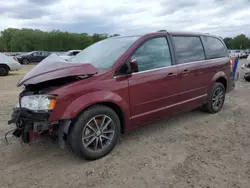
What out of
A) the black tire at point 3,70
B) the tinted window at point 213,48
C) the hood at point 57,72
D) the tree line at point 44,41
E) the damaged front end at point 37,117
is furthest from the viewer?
the tree line at point 44,41

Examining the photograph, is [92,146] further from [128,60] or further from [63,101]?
[128,60]

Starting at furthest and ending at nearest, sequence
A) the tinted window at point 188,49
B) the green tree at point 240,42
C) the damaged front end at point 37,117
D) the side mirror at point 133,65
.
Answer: the green tree at point 240,42, the tinted window at point 188,49, the side mirror at point 133,65, the damaged front end at point 37,117

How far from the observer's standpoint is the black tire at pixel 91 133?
9.56 feet

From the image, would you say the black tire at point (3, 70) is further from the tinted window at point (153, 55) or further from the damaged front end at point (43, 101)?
the tinted window at point (153, 55)

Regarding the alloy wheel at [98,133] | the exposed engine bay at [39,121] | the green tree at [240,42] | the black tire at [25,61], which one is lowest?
the alloy wheel at [98,133]

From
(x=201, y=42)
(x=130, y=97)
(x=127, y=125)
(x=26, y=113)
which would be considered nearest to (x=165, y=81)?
(x=130, y=97)

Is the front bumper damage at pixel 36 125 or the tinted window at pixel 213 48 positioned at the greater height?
the tinted window at pixel 213 48

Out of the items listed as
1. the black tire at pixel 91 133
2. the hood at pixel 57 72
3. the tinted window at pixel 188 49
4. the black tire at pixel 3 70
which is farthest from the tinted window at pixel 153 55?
the black tire at pixel 3 70

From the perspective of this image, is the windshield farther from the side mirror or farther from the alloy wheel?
the alloy wheel

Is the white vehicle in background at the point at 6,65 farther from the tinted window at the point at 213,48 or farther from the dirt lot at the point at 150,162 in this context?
the tinted window at the point at 213,48

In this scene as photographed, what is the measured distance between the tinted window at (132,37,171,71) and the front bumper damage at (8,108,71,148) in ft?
4.82

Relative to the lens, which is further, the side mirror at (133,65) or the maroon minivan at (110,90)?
the side mirror at (133,65)

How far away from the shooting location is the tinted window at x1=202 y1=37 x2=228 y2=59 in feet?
15.8

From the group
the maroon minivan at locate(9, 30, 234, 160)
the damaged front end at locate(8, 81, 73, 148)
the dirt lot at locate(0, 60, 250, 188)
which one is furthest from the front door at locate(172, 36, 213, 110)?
the damaged front end at locate(8, 81, 73, 148)
